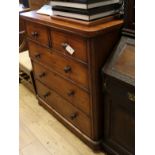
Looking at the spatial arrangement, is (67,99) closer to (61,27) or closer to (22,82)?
(61,27)

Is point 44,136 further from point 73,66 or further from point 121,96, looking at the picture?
point 121,96

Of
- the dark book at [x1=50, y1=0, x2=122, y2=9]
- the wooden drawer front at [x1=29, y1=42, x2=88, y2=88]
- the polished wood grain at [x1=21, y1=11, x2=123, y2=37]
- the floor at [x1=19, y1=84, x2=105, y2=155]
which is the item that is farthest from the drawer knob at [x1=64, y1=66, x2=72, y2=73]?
the floor at [x1=19, y1=84, x2=105, y2=155]

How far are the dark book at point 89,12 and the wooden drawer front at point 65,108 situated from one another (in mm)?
686

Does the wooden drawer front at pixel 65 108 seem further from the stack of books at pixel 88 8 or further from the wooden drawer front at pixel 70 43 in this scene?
the stack of books at pixel 88 8

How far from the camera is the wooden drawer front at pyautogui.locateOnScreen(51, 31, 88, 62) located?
4.00ft

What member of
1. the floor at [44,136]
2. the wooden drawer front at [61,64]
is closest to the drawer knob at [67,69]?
the wooden drawer front at [61,64]

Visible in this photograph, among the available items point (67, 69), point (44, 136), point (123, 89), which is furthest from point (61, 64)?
point (44, 136)

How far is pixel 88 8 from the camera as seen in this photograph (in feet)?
3.81

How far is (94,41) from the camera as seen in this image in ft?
3.79

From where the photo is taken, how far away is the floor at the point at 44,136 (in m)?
1.59

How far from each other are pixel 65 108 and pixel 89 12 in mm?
844

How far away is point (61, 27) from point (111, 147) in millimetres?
Result: 888

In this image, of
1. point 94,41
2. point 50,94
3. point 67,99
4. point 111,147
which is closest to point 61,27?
point 94,41
